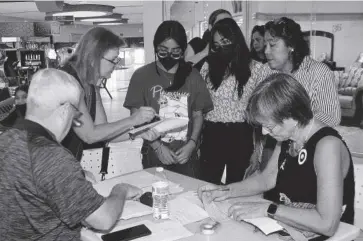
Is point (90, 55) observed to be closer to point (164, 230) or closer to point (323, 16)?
point (164, 230)

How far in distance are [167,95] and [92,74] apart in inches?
23.3

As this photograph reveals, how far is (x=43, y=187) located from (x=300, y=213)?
929 millimetres

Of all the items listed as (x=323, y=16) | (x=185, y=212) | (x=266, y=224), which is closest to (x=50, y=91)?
(x=185, y=212)

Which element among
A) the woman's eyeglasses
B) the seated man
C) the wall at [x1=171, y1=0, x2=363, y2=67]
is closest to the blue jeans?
the woman's eyeglasses

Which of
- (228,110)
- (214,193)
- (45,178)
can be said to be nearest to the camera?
(45,178)

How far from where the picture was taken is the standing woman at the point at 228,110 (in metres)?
2.94

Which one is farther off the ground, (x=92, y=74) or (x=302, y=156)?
(x=92, y=74)

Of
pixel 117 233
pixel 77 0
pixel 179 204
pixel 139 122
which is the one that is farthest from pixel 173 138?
pixel 77 0

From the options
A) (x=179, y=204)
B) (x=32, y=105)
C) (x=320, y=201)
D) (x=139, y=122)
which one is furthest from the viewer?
(x=139, y=122)

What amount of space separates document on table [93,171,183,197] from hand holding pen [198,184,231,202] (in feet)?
0.58

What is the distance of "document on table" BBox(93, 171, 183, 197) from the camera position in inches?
87.1

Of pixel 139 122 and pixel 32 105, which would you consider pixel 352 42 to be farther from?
pixel 32 105

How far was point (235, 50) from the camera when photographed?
2986 millimetres

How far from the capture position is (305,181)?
5.72ft
